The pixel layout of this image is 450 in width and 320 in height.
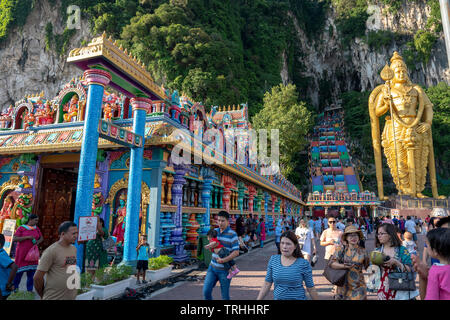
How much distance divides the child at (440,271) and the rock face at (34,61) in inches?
1680

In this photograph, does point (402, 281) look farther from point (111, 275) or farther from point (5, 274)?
point (111, 275)

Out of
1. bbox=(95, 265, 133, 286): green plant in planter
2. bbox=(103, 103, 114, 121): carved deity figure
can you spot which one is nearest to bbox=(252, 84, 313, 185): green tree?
bbox=(103, 103, 114, 121): carved deity figure

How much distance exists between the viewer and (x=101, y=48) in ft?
20.2

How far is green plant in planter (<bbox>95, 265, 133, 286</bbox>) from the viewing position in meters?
5.68

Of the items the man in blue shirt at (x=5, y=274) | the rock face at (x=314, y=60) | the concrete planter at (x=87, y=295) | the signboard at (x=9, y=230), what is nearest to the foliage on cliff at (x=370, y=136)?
the rock face at (x=314, y=60)

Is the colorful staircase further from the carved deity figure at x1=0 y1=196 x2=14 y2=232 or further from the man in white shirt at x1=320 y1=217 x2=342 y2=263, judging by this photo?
the carved deity figure at x1=0 y1=196 x2=14 y2=232

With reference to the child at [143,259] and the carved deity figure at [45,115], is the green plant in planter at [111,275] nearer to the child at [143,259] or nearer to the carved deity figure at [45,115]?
the child at [143,259]

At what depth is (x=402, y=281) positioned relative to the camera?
3.10 meters

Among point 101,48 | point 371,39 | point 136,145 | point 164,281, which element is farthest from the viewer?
point 371,39

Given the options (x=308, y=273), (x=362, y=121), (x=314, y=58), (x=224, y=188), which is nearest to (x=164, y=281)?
(x=308, y=273)

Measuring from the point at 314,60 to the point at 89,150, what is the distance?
2513 inches

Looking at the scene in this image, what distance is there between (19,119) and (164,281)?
920cm

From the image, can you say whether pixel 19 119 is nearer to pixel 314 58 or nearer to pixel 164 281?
pixel 164 281

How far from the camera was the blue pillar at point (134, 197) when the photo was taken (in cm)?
725
